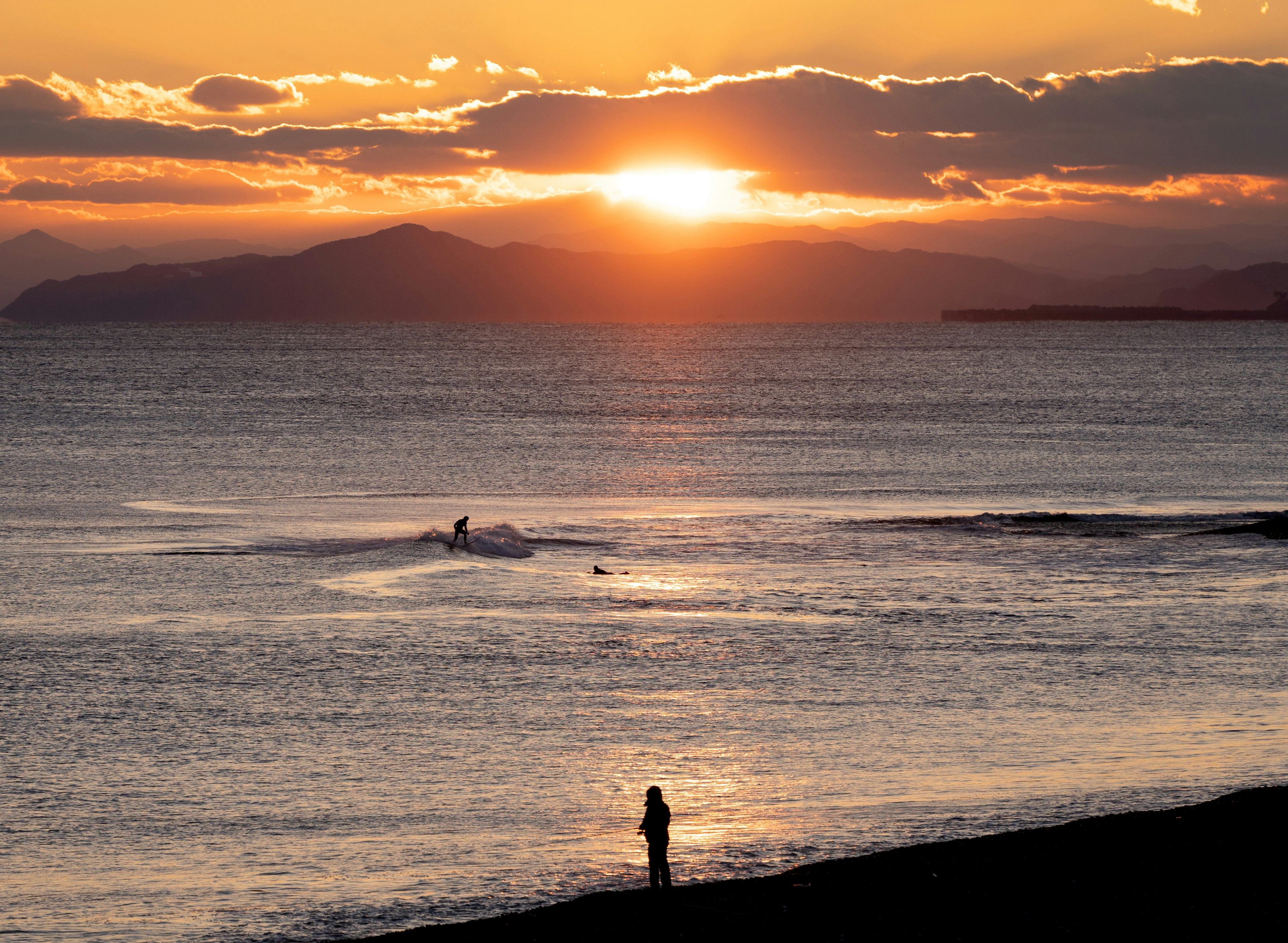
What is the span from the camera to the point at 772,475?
67.4 meters

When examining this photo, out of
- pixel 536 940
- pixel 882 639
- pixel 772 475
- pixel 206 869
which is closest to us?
pixel 536 940

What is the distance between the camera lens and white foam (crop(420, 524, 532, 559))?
137 ft

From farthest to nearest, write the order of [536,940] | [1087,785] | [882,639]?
1. [882,639]
2. [1087,785]
3. [536,940]

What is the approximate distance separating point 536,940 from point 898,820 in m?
6.75

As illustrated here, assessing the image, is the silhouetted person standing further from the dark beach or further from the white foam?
the white foam

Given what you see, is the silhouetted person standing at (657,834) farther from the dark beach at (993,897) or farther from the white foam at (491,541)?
the white foam at (491,541)

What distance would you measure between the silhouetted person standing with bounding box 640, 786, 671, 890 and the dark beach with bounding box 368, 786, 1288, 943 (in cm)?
25

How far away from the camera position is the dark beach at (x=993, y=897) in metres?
13.4

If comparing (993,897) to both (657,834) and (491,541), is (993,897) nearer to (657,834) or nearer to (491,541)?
(657,834)

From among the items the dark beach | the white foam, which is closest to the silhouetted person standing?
the dark beach

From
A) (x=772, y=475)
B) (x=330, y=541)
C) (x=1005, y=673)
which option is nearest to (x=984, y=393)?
(x=772, y=475)

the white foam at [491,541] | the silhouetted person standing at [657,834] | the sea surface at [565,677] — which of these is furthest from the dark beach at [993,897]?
the white foam at [491,541]

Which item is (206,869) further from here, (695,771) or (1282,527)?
(1282,527)

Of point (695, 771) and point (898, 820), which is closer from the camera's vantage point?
point (898, 820)
